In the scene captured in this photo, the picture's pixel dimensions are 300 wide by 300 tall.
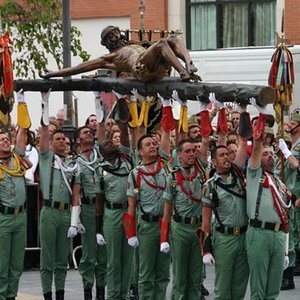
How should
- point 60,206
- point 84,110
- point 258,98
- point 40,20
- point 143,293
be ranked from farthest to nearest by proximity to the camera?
point 84,110, point 40,20, point 60,206, point 143,293, point 258,98

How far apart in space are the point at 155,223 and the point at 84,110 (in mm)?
16827

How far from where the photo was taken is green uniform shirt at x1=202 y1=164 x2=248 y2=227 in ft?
42.1

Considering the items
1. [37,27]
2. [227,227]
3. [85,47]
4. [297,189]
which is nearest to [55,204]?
[227,227]

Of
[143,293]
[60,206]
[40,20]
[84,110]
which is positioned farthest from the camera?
[84,110]

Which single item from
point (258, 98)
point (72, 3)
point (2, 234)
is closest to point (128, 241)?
point (2, 234)

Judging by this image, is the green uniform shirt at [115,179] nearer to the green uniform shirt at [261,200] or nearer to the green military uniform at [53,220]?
the green military uniform at [53,220]

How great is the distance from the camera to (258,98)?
12125mm

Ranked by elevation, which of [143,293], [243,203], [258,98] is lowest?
[143,293]

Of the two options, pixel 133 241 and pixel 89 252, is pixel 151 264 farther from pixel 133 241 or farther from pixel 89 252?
pixel 89 252

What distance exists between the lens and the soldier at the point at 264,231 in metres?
12.6

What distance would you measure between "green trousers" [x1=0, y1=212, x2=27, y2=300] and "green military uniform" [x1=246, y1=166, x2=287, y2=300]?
2.94 metres

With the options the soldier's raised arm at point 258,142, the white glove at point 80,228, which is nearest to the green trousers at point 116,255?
the white glove at point 80,228

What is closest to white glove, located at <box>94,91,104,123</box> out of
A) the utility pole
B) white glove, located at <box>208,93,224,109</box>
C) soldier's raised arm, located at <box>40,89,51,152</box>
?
soldier's raised arm, located at <box>40,89,51,152</box>

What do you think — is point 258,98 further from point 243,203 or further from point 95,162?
point 95,162
